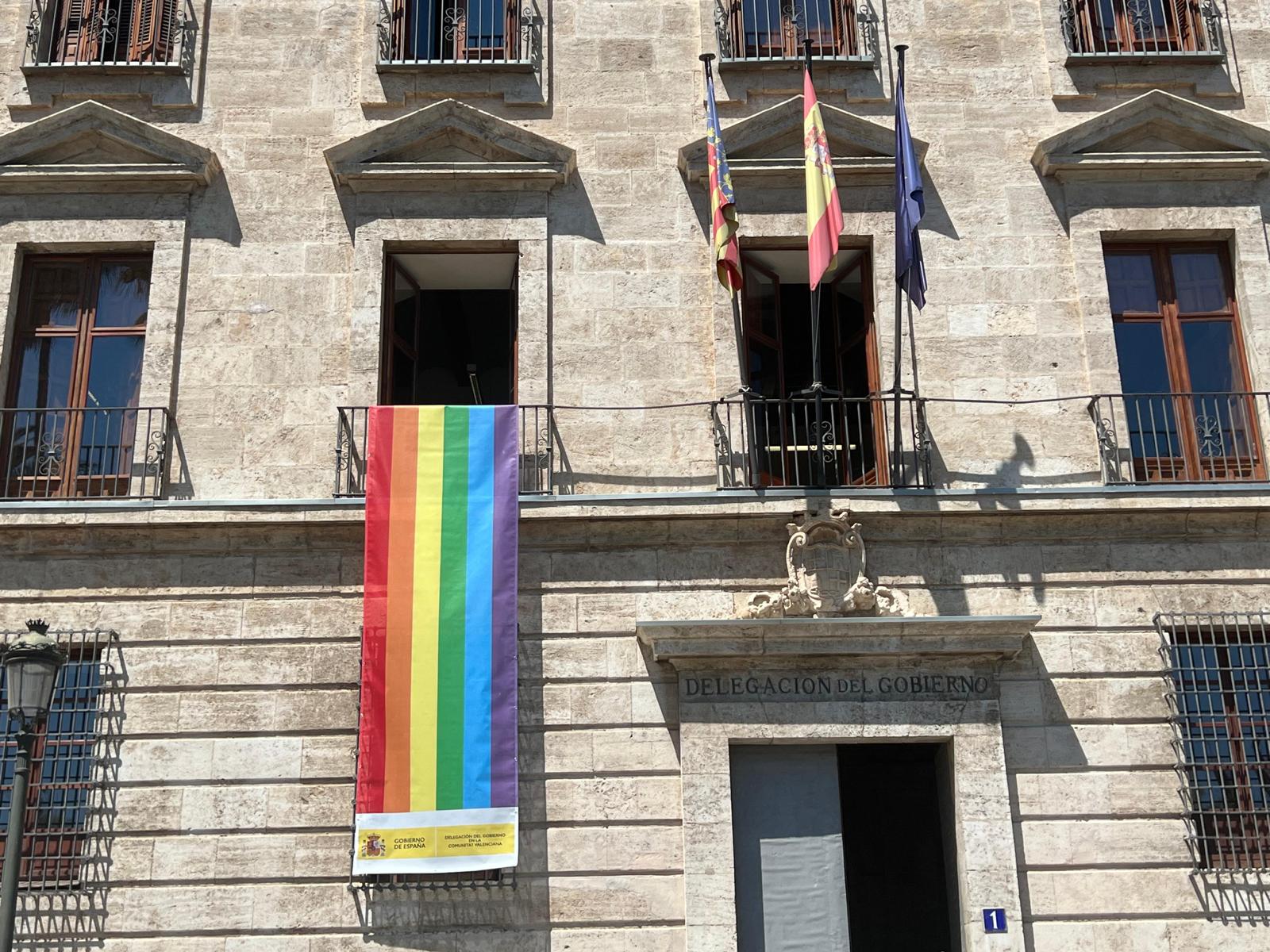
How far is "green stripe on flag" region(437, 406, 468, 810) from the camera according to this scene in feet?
39.7

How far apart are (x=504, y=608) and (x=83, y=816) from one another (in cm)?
392

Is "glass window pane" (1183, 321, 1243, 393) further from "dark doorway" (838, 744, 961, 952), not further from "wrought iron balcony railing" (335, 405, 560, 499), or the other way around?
"wrought iron balcony railing" (335, 405, 560, 499)

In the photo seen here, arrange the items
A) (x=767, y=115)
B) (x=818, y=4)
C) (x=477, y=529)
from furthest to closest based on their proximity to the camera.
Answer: (x=818, y=4), (x=767, y=115), (x=477, y=529)

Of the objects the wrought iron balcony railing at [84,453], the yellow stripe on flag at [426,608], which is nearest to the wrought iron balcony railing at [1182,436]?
the yellow stripe on flag at [426,608]

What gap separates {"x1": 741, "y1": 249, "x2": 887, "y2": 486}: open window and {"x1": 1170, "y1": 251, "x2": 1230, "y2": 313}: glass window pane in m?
2.98

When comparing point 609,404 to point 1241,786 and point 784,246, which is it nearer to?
point 784,246

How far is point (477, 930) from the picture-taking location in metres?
11.8

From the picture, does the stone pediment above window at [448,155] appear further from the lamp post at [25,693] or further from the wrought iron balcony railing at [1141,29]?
the lamp post at [25,693]

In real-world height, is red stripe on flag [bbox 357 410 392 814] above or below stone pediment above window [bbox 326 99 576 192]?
below

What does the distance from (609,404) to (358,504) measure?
2.44 meters

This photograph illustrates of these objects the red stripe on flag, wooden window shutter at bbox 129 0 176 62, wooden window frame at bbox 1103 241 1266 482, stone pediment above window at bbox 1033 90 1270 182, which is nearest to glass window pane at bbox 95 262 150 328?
A: wooden window shutter at bbox 129 0 176 62

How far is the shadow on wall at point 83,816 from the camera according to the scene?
1188cm

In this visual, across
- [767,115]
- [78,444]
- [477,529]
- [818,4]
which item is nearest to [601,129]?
[767,115]

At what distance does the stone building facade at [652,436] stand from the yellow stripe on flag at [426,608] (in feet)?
1.97
